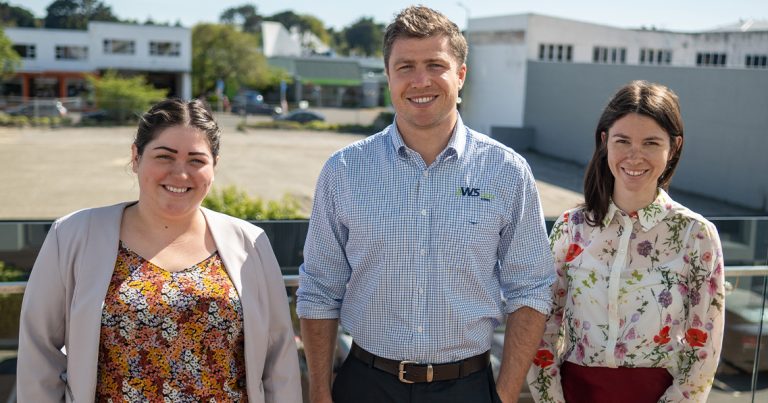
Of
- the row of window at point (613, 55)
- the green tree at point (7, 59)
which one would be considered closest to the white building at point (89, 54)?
the green tree at point (7, 59)

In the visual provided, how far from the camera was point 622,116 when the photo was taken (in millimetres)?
2787

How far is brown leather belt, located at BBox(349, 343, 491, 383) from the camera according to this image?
2.61 meters

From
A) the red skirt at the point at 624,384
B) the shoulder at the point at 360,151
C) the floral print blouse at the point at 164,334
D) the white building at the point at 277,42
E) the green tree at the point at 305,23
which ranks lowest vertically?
the red skirt at the point at 624,384

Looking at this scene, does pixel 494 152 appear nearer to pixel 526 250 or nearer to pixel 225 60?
pixel 526 250

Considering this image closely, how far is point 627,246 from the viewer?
9.14 feet

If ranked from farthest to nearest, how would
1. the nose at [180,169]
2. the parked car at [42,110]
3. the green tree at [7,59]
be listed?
the green tree at [7,59] < the parked car at [42,110] < the nose at [180,169]

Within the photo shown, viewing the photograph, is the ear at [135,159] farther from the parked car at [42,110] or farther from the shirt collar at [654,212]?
the parked car at [42,110]

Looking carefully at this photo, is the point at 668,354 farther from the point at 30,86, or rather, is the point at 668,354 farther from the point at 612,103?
the point at 30,86

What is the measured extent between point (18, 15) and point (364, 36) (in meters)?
50.7

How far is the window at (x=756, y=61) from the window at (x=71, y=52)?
48.8 meters

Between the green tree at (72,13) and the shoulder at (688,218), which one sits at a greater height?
the green tree at (72,13)

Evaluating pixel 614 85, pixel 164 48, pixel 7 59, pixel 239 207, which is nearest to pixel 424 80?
pixel 239 207

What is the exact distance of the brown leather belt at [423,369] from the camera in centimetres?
261

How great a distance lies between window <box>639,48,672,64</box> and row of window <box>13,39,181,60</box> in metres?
36.0
